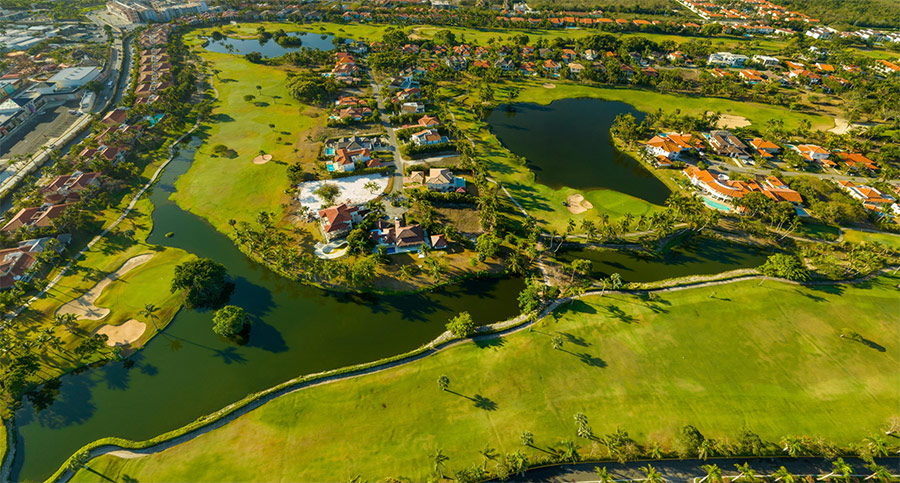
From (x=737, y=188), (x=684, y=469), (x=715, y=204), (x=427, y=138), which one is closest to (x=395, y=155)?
(x=427, y=138)

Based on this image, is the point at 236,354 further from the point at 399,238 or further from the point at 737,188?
the point at 737,188

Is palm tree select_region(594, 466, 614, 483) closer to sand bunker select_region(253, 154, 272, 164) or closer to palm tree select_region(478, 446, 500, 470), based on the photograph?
palm tree select_region(478, 446, 500, 470)

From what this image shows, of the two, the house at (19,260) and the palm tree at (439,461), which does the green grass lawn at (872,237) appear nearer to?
the palm tree at (439,461)

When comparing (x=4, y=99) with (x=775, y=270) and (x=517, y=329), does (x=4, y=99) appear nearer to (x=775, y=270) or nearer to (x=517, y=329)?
(x=517, y=329)

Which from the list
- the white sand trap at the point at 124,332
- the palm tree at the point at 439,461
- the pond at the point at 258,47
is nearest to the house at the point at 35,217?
the white sand trap at the point at 124,332

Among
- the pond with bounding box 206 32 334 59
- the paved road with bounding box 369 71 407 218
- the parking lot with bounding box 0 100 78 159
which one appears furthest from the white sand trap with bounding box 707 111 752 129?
the parking lot with bounding box 0 100 78 159

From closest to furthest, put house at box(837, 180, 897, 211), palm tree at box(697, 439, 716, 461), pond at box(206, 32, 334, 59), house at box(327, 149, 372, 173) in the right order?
palm tree at box(697, 439, 716, 461)
house at box(837, 180, 897, 211)
house at box(327, 149, 372, 173)
pond at box(206, 32, 334, 59)
